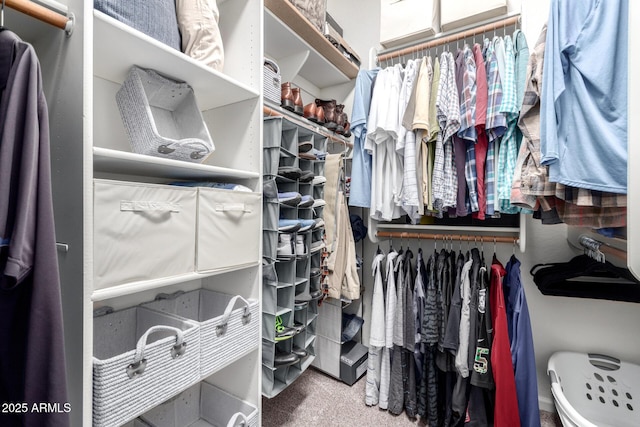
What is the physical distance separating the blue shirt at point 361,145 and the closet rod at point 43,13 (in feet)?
4.48

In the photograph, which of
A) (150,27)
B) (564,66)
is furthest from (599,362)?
(150,27)

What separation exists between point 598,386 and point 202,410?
1940 mm

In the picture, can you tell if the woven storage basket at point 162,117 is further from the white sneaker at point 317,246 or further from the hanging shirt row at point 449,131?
the hanging shirt row at point 449,131

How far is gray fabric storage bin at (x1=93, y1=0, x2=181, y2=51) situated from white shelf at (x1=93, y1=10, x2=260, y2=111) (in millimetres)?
71

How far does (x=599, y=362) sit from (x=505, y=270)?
673 mm

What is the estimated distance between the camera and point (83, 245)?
698 millimetres

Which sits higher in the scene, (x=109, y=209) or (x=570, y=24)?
(x=570, y=24)

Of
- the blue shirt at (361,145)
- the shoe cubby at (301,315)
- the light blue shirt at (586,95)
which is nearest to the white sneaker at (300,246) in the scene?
the shoe cubby at (301,315)

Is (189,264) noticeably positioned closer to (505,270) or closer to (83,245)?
(83,245)

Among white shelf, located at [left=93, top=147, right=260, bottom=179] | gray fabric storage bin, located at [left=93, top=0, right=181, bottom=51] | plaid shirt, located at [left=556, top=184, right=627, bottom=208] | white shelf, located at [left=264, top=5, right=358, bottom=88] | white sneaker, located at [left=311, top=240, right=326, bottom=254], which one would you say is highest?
white shelf, located at [left=264, top=5, right=358, bottom=88]

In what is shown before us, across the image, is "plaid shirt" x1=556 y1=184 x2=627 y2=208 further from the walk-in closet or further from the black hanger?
the black hanger

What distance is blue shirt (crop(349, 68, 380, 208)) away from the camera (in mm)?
1796

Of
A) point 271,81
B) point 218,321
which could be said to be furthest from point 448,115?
point 218,321

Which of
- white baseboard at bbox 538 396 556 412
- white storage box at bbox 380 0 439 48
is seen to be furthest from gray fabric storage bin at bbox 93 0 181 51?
white baseboard at bbox 538 396 556 412
